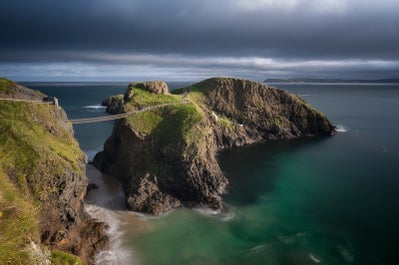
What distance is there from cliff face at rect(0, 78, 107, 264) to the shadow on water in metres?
24.3

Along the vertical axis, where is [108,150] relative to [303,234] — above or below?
above

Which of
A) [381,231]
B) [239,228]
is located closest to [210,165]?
[239,228]

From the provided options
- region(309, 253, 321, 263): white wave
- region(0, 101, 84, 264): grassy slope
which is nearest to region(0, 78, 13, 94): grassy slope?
region(0, 101, 84, 264): grassy slope

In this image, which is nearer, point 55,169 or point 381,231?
point 55,169

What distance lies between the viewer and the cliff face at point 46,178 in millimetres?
35094

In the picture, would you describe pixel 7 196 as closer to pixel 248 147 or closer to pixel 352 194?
pixel 352 194

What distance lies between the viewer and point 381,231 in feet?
137

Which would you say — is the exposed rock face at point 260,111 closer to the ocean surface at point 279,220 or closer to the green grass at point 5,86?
the ocean surface at point 279,220

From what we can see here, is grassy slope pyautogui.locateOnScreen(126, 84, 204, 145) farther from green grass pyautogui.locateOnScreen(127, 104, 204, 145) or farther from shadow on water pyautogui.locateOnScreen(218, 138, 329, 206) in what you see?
shadow on water pyautogui.locateOnScreen(218, 138, 329, 206)

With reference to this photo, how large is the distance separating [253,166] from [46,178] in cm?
4688

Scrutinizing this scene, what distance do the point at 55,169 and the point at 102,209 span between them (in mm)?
12354

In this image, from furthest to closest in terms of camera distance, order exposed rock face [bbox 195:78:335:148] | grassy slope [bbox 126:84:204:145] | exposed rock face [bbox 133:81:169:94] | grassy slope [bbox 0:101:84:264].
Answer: exposed rock face [bbox 195:78:335:148] → exposed rock face [bbox 133:81:169:94] → grassy slope [bbox 126:84:204:145] → grassy slope [bbox 0:101:84:264]

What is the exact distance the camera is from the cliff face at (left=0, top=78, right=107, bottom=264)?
1382 inches

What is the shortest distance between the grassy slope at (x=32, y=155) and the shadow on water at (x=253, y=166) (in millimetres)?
28542
